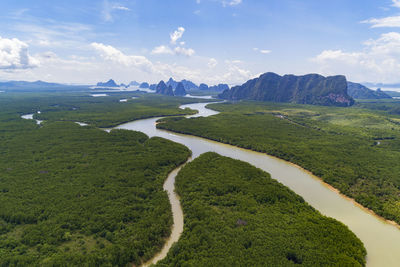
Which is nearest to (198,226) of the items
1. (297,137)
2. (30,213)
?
(30,213)

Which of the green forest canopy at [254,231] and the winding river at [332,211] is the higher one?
the green forest canopy at [254,231]

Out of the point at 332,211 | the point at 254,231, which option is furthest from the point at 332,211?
the point at 254,231

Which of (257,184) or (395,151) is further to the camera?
→ (395,151)

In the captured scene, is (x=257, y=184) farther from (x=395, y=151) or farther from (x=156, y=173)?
(x=395, y=151)

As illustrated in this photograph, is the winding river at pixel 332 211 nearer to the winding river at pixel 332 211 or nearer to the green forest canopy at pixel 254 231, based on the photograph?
the winding river at pixel 332 211

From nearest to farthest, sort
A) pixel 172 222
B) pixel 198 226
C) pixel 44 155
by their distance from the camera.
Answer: pixel 198 226 < pixel 172 222 < pixel 44 155

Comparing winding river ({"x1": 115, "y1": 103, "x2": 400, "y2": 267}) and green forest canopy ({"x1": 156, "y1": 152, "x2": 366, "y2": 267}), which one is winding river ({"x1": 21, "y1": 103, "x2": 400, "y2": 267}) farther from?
green forest canopy ({"x1": 156, "y1": 152, "x2": 366, "y2": 267})

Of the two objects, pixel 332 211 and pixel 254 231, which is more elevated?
pixel 254 231

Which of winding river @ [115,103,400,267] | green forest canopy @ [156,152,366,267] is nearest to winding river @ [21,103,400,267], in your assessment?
winding river @ [115,103,400,267]

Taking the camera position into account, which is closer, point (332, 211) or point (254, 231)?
point (254, 231)

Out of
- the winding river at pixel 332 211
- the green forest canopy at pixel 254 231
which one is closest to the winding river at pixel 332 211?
the winding river at pixel 332 211

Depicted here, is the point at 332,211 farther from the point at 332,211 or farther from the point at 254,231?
the point at 254,231
